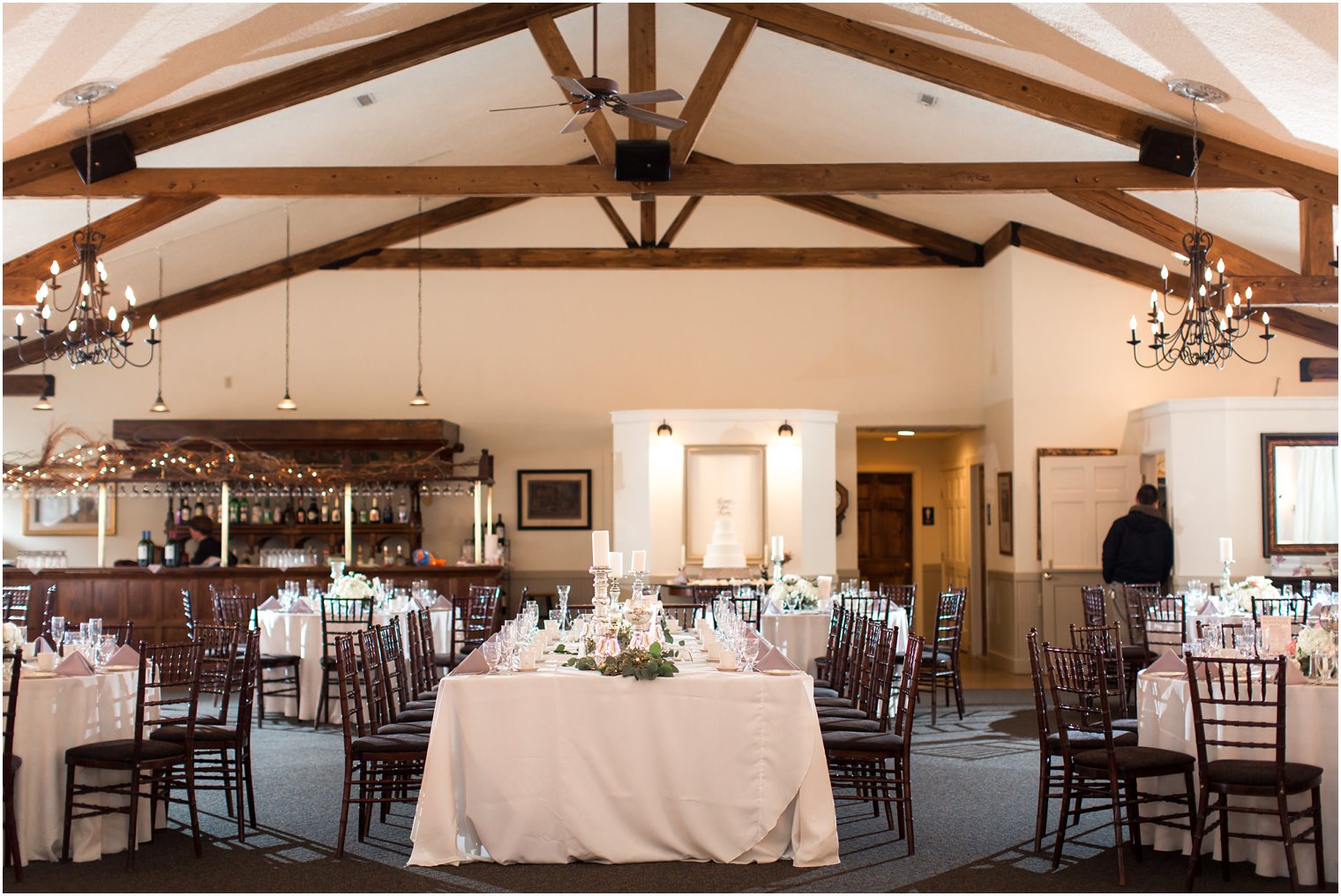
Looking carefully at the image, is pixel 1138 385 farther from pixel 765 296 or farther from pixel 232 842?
pixel 232 842

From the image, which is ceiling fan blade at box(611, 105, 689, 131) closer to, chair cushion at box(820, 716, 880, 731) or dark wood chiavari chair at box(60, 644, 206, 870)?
chair cushion at box(820, 716, 880, 731)

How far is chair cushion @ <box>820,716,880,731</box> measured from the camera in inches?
237

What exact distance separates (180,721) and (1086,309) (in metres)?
9.70

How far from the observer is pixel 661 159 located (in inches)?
364

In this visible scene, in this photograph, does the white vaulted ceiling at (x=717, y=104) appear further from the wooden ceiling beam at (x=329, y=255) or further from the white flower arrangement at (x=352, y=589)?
the white flower arrangement at (x=352, y=589)

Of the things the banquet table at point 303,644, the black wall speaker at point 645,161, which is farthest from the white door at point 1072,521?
the banquet table at point 303,644

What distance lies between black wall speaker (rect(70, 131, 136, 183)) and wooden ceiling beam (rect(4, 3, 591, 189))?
65mm

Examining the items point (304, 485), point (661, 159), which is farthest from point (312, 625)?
Answer: point (661, 159)

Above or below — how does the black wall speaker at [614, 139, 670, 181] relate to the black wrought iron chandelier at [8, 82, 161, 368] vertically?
above

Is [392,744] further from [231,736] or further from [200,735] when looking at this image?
[200,735]

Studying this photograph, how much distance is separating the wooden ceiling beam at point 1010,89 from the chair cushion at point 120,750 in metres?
6.47

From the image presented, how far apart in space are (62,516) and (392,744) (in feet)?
31.3

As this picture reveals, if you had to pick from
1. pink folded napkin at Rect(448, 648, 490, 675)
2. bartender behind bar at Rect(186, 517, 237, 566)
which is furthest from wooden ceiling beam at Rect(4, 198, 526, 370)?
pink folded napkin at Rect(448, 648, 490, 675)

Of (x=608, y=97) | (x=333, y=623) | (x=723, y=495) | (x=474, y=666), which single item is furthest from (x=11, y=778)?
(x=723, y=495)
